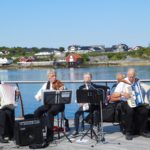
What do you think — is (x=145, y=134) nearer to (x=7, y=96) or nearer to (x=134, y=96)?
(x=134, y=96)

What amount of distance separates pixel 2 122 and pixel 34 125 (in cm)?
73

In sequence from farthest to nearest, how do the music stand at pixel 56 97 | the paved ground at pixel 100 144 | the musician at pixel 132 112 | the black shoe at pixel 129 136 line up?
1. the musician at pixel 132 112
2. the black shoe at pixel 129 136
3. the music stand at pixel 56 97
4. the paved ground at pixel 100 144

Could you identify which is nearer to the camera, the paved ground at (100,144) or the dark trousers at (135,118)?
the paved ground at (100,144)

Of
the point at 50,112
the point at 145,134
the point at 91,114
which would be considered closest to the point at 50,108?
the point at 50,112

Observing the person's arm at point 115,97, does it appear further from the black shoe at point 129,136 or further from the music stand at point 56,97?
the music stand at point 56,97

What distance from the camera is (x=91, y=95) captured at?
29.2ft

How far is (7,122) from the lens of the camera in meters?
9.40

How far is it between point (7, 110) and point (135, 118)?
2.41 m

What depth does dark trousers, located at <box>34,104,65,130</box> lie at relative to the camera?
918 cm

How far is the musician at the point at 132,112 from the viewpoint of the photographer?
30.2ft

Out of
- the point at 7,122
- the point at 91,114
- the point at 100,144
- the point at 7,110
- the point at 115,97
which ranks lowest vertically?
the point at 100,144

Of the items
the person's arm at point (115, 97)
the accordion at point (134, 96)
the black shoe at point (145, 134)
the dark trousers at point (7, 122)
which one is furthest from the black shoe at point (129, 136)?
the dark trousers at point (7, 122)

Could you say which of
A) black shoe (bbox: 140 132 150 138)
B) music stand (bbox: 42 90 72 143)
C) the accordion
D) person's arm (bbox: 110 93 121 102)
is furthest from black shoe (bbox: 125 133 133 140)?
music stand (bbox: 42 90 72 143)

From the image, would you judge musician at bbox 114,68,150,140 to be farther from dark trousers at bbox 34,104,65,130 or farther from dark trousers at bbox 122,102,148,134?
dark trousers at bbox 34,104,65,130
